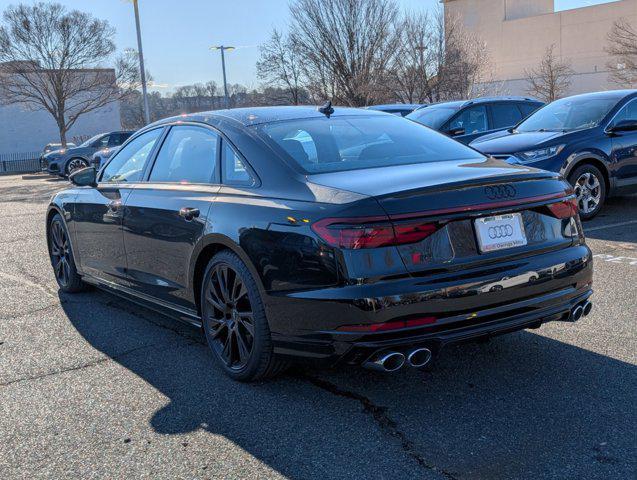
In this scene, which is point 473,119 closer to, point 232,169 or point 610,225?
point 610,225

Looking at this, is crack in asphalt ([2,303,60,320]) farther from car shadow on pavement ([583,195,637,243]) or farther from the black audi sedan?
car shadow on pavement ([583,195,637,243])

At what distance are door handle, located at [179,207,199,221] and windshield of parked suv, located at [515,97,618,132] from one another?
22.0ft

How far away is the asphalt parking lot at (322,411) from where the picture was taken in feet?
9.88

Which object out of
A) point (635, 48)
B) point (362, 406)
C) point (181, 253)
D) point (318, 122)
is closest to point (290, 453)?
point (362, 406)

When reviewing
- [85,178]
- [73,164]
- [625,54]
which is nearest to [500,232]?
[85,178]

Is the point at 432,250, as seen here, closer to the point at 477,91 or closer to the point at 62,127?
the point at 477,91

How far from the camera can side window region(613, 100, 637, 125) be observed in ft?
30.3

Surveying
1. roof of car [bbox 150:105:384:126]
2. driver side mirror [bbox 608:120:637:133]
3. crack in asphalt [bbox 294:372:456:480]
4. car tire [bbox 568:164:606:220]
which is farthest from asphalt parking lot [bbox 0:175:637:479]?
driver side mirror [bbox 608:120:637:133]

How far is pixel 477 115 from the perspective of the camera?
12.0 metres

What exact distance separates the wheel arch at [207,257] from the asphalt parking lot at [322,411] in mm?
509

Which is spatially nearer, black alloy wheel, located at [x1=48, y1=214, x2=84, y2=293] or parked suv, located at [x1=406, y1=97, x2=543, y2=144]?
black alloy wheel, located at [x1=48, y1=214, x2=84, y2=293]

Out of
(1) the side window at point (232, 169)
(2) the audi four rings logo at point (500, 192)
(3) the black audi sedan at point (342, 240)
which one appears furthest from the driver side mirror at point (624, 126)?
(1) the side window at point (232, 169)

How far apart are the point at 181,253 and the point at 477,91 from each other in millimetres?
34793

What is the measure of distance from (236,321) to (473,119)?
8983 mm
